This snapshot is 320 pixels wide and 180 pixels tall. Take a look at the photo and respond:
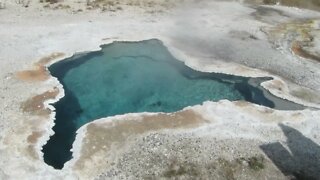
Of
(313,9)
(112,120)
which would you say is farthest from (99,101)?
(313,9)

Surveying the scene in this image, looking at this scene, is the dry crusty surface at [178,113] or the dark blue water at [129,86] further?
the dark blue water at [129,86]

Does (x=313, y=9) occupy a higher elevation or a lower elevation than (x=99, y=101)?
higher

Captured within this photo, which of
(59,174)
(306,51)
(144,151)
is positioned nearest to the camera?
(59,174)

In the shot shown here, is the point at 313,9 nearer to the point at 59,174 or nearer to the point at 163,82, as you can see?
the point at 163,82

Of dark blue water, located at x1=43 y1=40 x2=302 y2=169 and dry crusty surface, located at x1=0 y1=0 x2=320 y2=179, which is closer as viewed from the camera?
dry crusty surface, located at x1=0 y1=0 x2=320 y2=179

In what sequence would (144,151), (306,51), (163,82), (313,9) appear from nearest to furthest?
(144,151), (163,82), (306,51), (313,9)

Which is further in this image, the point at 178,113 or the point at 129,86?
the point at 129,86

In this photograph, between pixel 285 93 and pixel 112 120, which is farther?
pixel 285 93
